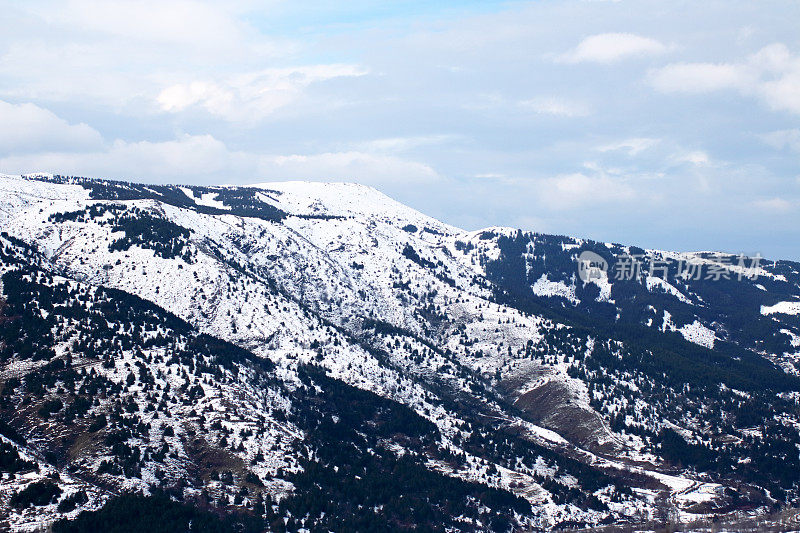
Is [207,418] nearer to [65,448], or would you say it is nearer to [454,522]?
[65,448]

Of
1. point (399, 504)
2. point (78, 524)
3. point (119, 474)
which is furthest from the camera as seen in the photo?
point (399, 504)

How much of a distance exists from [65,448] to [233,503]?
37.2 m

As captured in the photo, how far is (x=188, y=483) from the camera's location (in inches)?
6865

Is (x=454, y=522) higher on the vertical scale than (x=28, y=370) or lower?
lower

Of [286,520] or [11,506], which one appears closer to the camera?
[11,506]

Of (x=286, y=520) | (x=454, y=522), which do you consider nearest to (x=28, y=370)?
(x=286, y=520)

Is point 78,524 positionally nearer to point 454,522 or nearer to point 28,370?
point 28,370

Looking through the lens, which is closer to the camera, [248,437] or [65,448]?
[65,448]

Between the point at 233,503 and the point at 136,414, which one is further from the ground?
the point at 136,414

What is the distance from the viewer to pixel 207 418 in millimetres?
199125

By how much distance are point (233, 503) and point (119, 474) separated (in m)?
24.1

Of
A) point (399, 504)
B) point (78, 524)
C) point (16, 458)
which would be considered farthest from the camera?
point (399, 504)

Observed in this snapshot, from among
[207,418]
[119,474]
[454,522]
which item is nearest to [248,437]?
[207,418]

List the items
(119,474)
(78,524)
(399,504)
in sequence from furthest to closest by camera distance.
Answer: (399,504) < (119,474) < (78,524)
